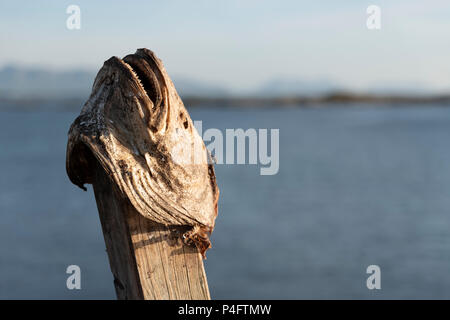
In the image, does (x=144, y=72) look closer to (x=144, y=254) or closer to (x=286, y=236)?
(x=144, y=254)

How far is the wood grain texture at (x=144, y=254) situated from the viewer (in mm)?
2211

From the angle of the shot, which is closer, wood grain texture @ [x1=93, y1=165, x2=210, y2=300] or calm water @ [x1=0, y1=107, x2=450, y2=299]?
wood grain texture @ [x1=93, y1=165, x2=210, y2=300]

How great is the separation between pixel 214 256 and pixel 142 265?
43.3 ft

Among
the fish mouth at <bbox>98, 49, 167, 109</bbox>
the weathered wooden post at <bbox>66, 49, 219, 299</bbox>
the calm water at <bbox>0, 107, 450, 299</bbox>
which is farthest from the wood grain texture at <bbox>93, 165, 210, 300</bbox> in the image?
the calm water at <bbox>0, 107, 450, 299</bbox>

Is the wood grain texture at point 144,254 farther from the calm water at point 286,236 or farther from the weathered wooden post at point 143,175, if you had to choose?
the calm water at point 286,236

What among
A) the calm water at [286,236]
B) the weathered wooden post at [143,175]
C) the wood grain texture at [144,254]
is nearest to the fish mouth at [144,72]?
the weathered wooden post at [143,175]

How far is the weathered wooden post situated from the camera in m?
2.19

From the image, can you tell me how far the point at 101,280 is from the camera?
43.3ft

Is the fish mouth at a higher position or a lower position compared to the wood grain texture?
higher

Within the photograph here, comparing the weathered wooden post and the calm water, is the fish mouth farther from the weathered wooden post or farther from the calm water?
the calm water

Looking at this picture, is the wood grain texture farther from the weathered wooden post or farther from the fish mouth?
the fish mouth

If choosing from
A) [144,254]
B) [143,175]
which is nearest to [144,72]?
[143,175]

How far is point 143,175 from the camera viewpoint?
2199mm

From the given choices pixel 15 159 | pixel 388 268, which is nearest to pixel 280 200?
pixel 388 268
